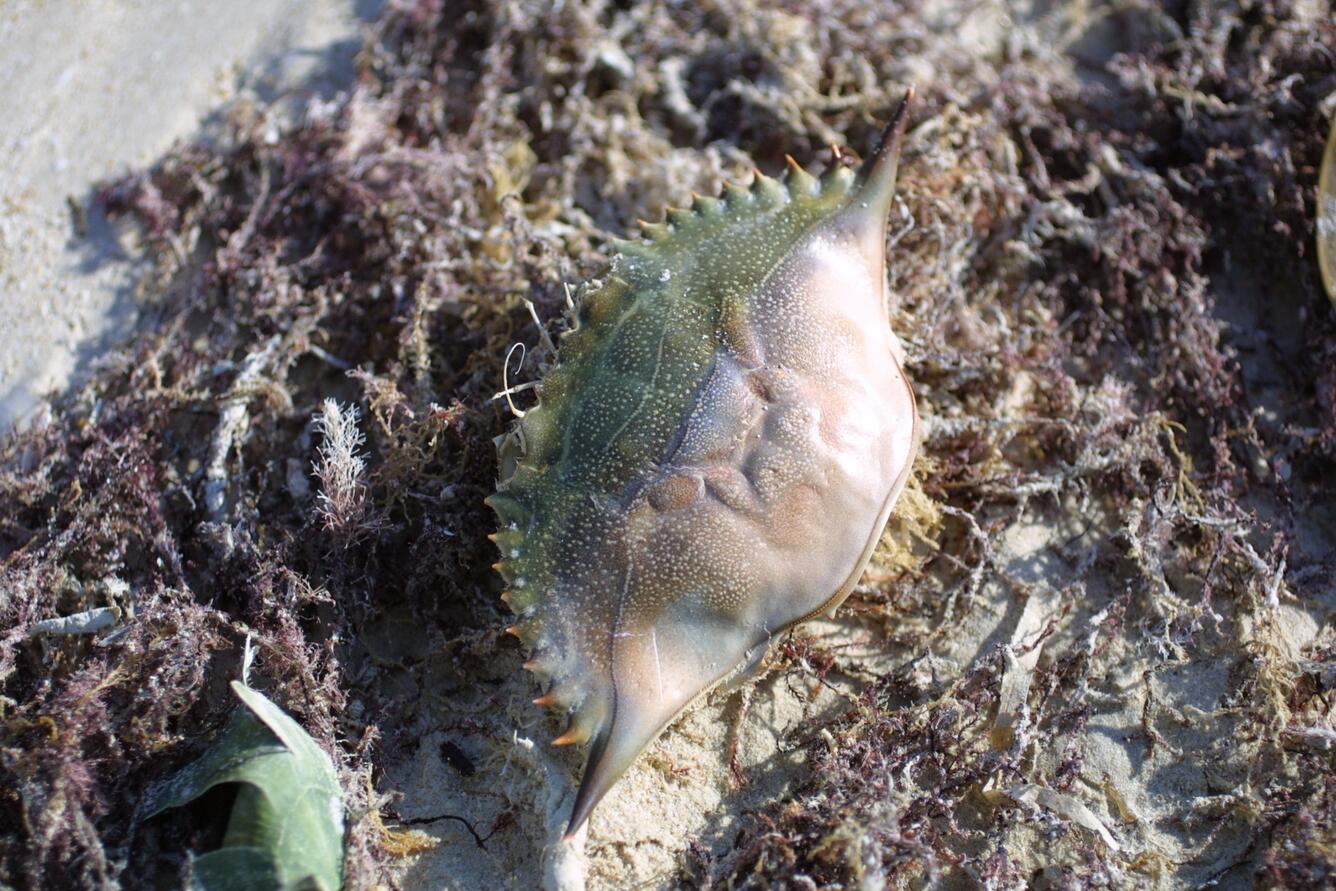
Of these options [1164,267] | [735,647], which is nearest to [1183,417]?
[1164,267]

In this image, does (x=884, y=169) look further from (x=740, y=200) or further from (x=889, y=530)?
(x=889, y=530)

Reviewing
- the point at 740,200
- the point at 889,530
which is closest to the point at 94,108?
the point at 740,200

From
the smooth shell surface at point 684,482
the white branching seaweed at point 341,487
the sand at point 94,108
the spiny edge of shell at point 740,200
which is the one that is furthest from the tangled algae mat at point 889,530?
the spiny edge of shell at point 740,200

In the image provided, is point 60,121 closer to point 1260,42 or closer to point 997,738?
point 997,738

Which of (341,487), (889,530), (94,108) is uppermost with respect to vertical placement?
(94,108)

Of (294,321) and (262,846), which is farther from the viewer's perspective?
(294,321)
